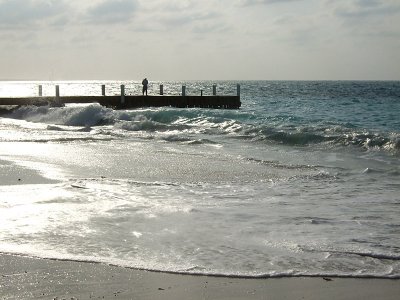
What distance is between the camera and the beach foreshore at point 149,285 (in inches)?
198

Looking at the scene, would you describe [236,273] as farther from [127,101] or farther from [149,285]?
[127,101]

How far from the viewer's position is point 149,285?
528 centimetres

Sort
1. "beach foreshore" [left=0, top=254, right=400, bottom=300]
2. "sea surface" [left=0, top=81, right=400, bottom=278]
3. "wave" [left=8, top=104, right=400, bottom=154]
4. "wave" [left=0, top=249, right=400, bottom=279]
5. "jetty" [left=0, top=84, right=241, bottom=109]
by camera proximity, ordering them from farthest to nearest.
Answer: "jetty" [left=0, top=84, right=241, bottom=109] → "wave" [left=8, top=104, right=400, bottom=154] → "sea surface" [left=0, top=81, right=400, bottom=278] → "wave" [left=0, top=249, right=400, bottom=279] → "beach foreshore" [left=0, top=254, right=400, bottom=300]

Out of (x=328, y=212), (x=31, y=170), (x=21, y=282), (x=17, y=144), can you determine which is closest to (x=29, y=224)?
(x=21, y=282)

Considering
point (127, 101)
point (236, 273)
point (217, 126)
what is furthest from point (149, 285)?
point (127, 101)

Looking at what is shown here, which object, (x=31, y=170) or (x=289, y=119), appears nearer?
(x=31, y=170)

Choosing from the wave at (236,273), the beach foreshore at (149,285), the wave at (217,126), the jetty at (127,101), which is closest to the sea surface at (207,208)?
the wave at (236,273)

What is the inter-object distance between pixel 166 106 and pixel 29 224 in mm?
32163

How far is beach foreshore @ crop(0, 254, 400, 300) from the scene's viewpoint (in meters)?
5.04

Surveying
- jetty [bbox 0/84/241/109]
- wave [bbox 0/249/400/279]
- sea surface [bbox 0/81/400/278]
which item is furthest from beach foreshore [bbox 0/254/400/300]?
jetty [bbox 0/84/241/109]

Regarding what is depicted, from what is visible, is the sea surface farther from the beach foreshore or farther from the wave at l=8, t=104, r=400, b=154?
the wave at l=8, t=104, r=400, b=154

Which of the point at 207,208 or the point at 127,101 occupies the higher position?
the point at 127,101

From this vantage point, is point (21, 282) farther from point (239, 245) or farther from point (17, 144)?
point (17, 144)

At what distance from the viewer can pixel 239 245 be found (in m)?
6.63
